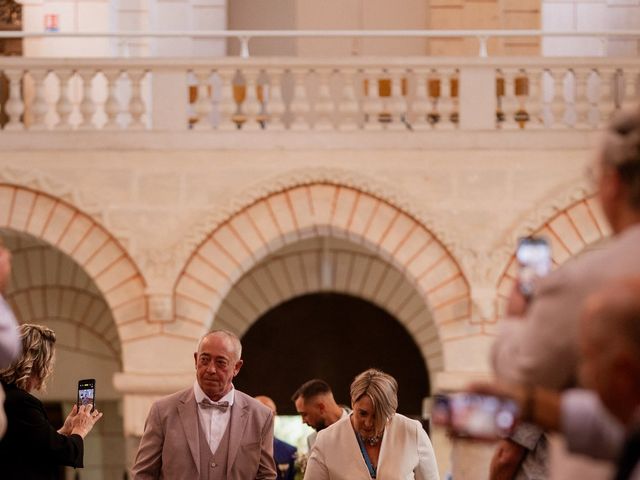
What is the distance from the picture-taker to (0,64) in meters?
11.6

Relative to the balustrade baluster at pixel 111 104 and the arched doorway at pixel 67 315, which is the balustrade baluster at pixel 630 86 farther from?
the arched doorway at pixel 67 315

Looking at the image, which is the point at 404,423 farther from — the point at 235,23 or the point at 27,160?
the point at 235,23

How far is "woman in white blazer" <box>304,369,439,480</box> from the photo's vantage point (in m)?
6.25

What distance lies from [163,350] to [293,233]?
1.41m

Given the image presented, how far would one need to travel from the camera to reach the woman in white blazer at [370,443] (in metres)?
6.25

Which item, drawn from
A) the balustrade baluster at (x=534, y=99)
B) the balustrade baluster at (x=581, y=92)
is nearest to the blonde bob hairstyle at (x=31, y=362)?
the balustrade baluster at (x=534, y=99)

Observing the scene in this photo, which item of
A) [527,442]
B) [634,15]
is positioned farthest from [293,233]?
[527,442]

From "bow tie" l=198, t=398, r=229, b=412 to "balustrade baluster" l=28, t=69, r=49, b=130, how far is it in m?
6.04

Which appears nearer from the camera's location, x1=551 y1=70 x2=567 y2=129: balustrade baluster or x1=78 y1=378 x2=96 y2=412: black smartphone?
x1=78 y1=378 x2=96 y2=412: black smartphone

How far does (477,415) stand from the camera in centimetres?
281

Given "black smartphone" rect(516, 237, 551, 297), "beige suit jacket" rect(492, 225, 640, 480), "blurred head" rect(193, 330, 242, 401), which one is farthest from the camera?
"blurred head" rect(193, 330, 242, 401)

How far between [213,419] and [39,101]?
617cm

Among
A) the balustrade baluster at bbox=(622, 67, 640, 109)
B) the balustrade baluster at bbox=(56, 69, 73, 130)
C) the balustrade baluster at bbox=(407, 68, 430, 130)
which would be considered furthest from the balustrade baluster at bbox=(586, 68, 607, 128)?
the balustrade baluster at bbox=(56, 69, 73, 130)

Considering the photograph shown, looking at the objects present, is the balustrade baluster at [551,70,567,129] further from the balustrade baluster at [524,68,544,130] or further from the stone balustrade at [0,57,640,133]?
the balustrade baluster at [524,68,544,130]
